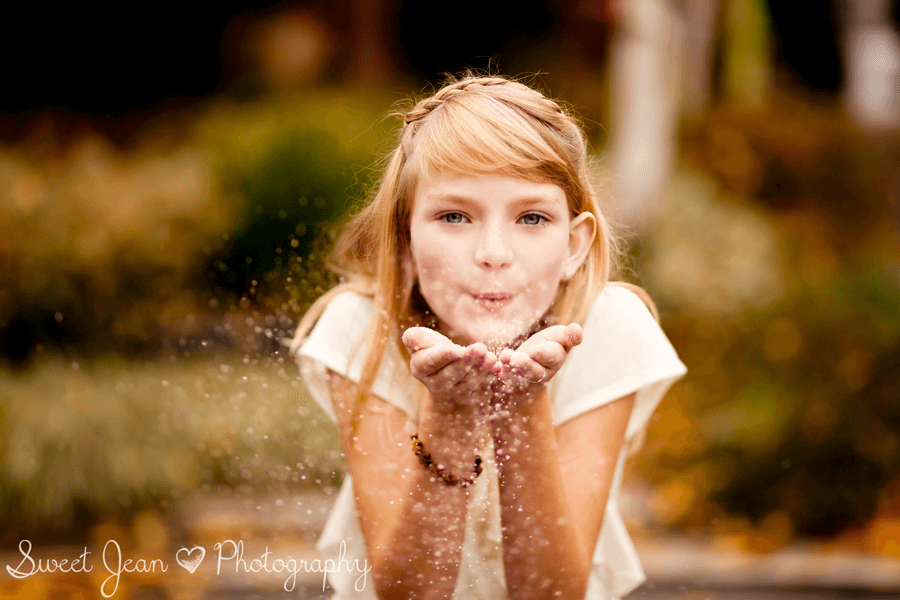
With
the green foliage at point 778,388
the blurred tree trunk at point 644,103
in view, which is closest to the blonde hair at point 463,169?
the green foliage at point 778,388

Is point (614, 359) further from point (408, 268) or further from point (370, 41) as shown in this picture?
point (370, 41)

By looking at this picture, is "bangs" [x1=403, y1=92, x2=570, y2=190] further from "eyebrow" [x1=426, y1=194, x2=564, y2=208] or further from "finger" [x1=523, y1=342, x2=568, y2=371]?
"finger" [x1=523, y1=342, x2=568, y2=371]

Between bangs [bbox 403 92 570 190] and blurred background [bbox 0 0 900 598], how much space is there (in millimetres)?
249

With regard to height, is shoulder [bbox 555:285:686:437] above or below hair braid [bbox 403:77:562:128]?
below

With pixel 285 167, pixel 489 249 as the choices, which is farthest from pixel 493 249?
pixel 285 167

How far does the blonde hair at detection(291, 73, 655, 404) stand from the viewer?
1233mm

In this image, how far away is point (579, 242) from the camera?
1.33 m

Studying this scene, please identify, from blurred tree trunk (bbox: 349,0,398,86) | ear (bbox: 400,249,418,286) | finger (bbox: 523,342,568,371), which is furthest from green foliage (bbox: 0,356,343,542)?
blurred tree trunk (bbox: 349,0,398,86)

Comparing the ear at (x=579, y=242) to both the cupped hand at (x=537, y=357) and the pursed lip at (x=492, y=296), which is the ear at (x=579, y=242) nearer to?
the pursed lip at (x=492, y=296)

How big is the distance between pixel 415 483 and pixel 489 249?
404 mm

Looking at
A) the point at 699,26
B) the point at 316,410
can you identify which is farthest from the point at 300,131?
the point at 699,26

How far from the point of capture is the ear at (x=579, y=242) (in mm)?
1317

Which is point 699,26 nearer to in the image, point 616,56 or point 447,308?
point 616,56

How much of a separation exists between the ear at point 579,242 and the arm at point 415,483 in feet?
1.11
